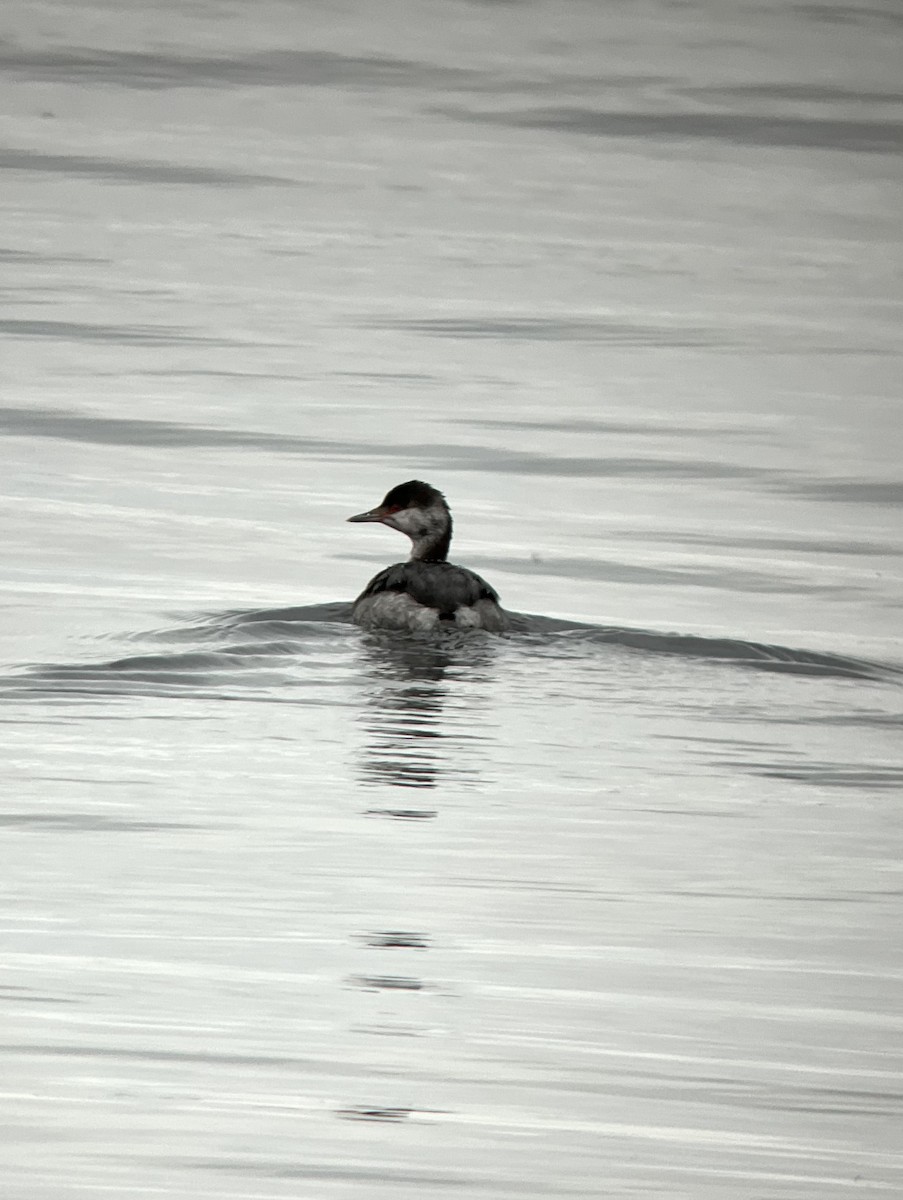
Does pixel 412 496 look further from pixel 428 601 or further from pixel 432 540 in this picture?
pixel 428 601

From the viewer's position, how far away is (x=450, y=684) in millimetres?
9969

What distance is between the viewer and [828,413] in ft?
60.0

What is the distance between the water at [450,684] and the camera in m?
5.27

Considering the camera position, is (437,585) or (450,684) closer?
(450,684)

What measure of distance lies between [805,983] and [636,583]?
6915mm

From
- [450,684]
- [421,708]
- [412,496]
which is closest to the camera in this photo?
[421,708]

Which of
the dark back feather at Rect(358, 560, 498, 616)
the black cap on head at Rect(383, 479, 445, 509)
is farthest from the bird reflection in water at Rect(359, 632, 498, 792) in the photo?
the black cap on head at Rect(383, 479, 445, 509)

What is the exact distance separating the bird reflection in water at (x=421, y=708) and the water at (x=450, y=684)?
36mm

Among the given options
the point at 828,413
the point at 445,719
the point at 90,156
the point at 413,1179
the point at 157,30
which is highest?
the point at 157,30

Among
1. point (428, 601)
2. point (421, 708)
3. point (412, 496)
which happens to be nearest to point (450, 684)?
point (421, 708)

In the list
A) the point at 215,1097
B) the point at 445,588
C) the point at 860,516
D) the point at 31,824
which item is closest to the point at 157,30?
the point at 860,516

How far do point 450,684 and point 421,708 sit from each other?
2.09ft

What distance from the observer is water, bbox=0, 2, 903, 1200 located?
5268mm

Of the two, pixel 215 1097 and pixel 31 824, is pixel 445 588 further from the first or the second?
pixel 215 1097
